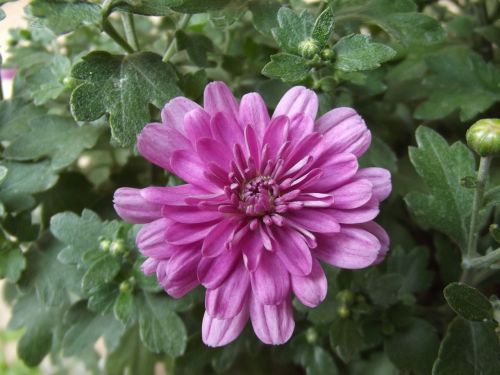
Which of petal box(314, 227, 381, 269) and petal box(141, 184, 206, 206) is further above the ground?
petal box(141, 184, 206, 206)

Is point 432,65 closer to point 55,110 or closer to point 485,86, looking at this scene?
point 485,86

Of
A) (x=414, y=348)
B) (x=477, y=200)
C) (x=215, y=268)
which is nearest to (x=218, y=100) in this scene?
(x=215, y=268)

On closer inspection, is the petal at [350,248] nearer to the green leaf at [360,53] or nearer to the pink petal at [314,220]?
the pink petal at [314,220]

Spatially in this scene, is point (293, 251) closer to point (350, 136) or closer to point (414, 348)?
point (350, 136)

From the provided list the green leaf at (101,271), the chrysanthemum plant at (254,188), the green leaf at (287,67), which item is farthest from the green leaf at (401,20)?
the green leaf at (101,271)

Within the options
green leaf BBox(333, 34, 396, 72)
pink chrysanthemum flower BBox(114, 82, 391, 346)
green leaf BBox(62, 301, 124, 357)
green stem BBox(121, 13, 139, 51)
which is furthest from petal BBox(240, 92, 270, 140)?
green leaf BBox(62, 301, 124, 357)

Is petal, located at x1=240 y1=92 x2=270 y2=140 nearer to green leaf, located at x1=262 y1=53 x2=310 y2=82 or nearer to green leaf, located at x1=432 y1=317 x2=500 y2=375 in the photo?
green leaf, located at x1=262 y1=53 x2=310 y2=82
